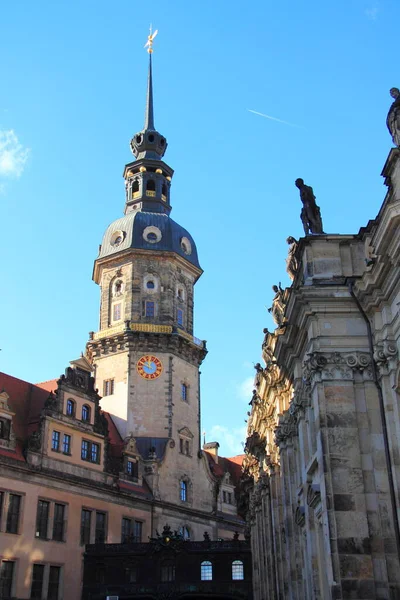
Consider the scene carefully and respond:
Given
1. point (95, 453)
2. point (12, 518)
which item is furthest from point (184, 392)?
point (12, 518)

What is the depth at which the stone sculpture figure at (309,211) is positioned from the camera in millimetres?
24156

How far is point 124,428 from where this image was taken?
2197 inches

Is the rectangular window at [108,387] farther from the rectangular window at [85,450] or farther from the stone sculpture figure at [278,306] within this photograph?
the stone sculpture figure at [278,306]

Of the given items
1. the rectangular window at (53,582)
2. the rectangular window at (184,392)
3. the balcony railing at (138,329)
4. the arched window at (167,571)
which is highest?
the balcony railing at (138,329)

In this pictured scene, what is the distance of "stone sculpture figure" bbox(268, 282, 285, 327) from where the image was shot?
3212cm

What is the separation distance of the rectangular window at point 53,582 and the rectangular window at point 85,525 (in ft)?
8.40

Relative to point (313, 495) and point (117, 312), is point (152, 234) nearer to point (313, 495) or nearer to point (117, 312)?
point (117, 312)

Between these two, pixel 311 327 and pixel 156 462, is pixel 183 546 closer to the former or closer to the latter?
pixel 156 462

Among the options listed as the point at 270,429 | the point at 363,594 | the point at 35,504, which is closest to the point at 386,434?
the point at 363,594

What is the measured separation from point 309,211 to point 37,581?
90.8 ft

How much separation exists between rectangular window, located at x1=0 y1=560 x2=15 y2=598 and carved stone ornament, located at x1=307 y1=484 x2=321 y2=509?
72.4 feet

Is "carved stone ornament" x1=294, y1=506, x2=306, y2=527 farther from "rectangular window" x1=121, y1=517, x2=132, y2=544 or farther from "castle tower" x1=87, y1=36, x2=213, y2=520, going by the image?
"castle tower" x1=87, y1=36, x2=213, y2=520

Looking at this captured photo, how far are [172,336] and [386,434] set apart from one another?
38.5 metres

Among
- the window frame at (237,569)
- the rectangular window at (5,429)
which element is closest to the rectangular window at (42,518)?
the rectangular window at (5,429)
